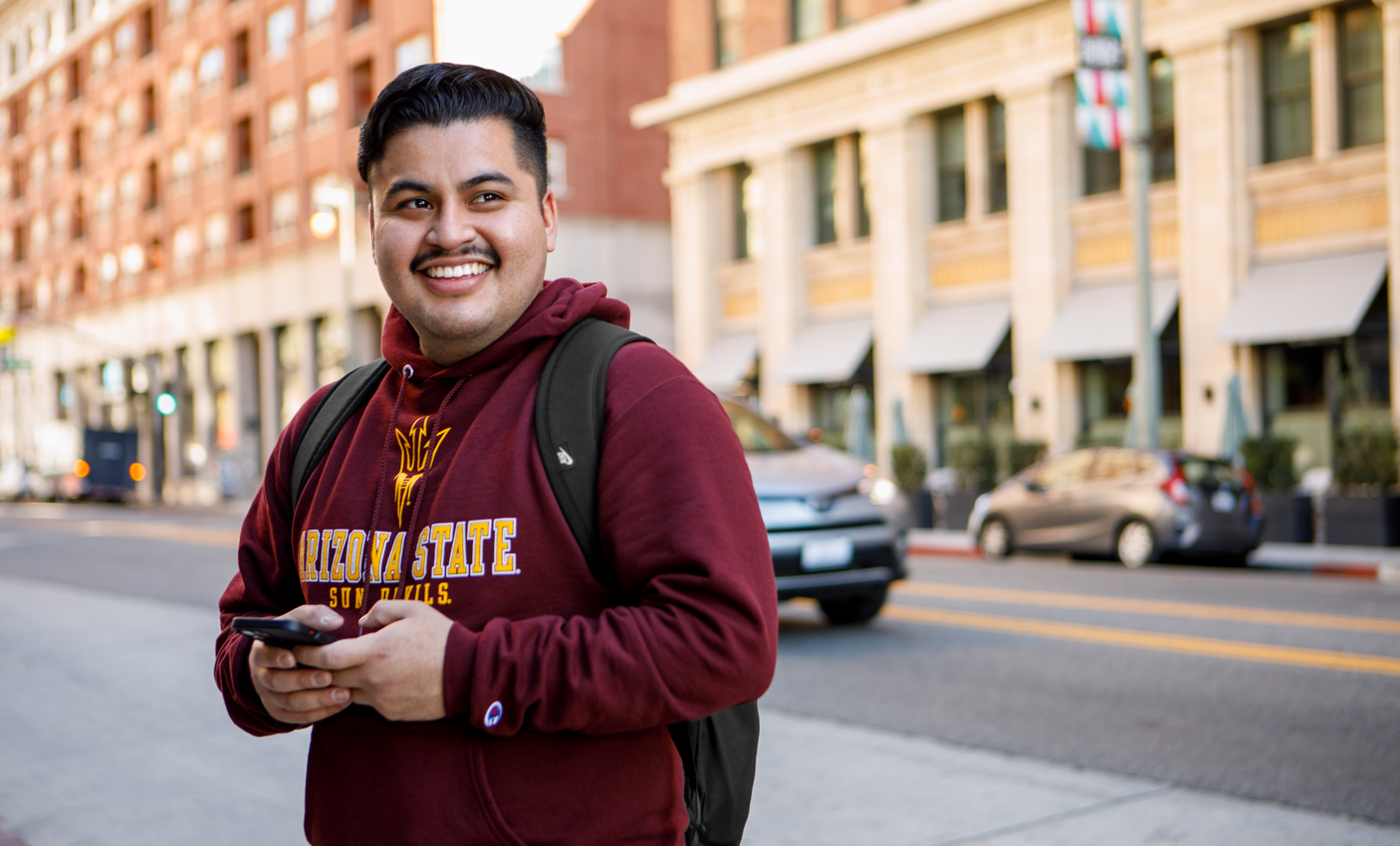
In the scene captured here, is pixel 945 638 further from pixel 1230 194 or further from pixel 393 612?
pixel 1230 194

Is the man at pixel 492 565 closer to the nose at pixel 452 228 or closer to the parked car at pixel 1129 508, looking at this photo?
the nose at pixel 452 228

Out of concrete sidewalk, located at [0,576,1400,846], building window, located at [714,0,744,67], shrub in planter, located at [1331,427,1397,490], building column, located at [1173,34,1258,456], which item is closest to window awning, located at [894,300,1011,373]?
building column, located at [1173,34,1258,456]

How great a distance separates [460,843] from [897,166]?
88.4 feet

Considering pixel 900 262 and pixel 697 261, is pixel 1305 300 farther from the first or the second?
pixel 697 261

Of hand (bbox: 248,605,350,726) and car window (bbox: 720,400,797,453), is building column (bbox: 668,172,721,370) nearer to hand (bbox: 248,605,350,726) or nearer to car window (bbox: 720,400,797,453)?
car window (bbox: 720,400,797,453)

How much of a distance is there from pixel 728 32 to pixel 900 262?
7798mm

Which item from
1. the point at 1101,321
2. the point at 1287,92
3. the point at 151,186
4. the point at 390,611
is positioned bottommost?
the point at 390,611

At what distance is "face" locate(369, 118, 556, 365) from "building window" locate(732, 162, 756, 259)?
30562mm

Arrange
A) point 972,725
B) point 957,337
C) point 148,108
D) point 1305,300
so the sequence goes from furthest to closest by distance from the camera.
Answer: point 148,108 → point 957,337 → point 1305,300 → point 972,725

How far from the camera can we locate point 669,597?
5.87 ft

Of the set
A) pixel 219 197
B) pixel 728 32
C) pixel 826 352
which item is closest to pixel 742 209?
pixel 728 32

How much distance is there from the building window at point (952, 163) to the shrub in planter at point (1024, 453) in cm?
650

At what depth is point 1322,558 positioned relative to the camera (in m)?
16.1

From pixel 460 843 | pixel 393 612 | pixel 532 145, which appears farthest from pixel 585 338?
pixel 460 843
